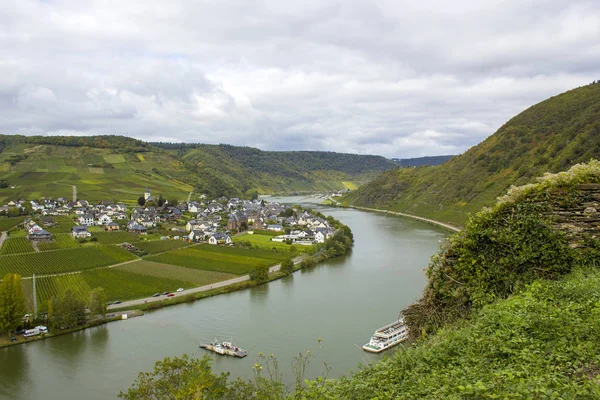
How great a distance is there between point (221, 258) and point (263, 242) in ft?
29.4

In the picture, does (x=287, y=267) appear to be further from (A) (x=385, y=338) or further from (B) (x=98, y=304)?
(A) (x=385, y=338)

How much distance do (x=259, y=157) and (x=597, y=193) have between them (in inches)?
6957

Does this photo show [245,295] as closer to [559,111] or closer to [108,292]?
[108,292]

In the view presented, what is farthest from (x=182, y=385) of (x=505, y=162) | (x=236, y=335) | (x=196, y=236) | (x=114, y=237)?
(x=505, y=162)

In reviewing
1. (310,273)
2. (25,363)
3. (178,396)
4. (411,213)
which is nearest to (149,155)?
(411,213)

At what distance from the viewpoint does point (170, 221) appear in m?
57.8

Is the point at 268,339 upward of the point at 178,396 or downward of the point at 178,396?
downward

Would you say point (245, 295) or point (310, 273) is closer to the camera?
point (245, 295)

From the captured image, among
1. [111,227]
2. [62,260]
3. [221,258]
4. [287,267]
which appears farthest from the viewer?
[111,227]

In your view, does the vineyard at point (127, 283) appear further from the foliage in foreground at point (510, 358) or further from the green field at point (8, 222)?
the foliage in foreground at point (510, 358)

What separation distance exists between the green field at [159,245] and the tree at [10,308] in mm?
17438

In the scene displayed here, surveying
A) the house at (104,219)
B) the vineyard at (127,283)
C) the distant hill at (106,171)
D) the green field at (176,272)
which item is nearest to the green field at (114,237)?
the house at (104,219)

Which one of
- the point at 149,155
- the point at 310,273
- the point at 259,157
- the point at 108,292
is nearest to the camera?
the point at 108,292

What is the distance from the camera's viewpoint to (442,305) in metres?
5.29
